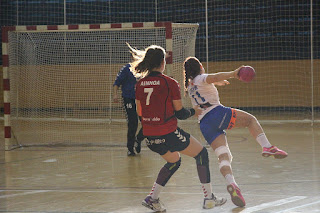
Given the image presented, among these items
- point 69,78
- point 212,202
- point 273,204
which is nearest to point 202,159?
point 212,202

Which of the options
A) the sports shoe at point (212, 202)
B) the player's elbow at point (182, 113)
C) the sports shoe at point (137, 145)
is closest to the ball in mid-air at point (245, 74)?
the player's elbow at point (182, 113)

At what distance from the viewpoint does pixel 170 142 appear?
6027 mm

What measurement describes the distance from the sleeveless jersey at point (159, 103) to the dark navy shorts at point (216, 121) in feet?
Result: 2.20

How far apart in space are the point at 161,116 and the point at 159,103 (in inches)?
5.4

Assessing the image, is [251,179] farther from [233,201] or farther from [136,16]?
[136,16]

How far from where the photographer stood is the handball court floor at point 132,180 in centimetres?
638

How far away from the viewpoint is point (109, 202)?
260 inches

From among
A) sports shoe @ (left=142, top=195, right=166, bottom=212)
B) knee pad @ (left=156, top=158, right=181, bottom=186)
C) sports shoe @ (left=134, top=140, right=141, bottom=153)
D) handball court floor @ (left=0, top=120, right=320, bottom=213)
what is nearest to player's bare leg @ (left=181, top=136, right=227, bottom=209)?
handball court floor @ (left=0, top=120, right=320, bottom=213)

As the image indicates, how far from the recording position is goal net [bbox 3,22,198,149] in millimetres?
12133

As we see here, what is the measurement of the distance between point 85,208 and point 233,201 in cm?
160

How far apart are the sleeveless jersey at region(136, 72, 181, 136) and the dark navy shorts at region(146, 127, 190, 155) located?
5 centimetres

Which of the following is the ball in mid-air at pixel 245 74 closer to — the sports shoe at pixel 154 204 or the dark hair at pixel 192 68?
the dark hair at pixel 192 68

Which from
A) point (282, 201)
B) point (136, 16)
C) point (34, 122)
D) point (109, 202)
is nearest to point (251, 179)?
point (282, 201)

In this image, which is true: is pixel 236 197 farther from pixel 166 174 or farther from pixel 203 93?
pixel 203 93
